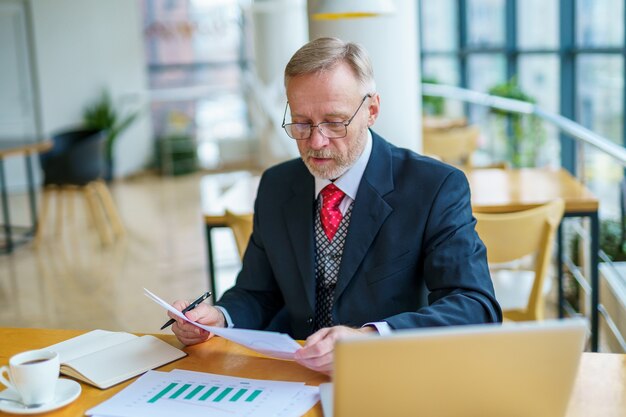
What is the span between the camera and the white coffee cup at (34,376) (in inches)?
57.5

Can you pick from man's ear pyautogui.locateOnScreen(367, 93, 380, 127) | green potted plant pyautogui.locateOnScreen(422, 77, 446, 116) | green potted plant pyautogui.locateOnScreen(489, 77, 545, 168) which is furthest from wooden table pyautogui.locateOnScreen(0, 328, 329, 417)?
green potted plant pyautogui.locateOnScreen(422, 77, 446, 116)

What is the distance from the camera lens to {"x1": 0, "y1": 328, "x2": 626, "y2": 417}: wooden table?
1427mm

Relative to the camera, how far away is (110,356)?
1718mm

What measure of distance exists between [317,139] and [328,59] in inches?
6.7

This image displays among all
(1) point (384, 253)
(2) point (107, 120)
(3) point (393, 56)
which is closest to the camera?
(1) point (384, 253)

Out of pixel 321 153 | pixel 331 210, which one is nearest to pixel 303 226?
pixel 331 210

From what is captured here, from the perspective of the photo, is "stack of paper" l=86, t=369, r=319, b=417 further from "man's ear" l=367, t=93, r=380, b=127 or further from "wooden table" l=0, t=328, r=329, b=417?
"man's ear" l=367, t=93, r=380, b=127

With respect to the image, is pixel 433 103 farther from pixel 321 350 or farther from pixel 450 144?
pixel 321 350

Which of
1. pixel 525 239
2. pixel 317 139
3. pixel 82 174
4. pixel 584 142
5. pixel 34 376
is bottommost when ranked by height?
pixel 82 174

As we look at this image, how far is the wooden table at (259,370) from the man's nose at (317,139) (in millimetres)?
457

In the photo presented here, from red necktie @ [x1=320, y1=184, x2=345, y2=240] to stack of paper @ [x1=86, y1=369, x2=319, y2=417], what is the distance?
51 centimetres

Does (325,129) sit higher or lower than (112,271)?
higher

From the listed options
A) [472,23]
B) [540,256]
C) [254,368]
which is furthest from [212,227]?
[472,23]

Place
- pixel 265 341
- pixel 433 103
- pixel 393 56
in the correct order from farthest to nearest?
1. pixel 433 103
2. pixel 393 56
3. pixel 265 341
